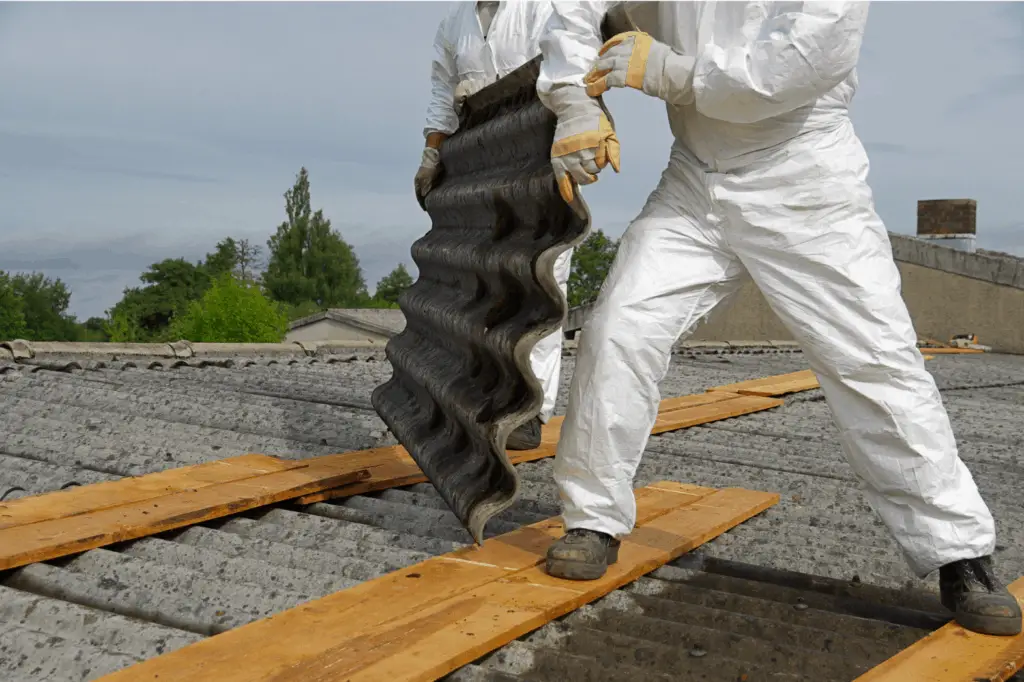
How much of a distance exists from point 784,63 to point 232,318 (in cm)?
2234

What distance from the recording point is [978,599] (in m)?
2.06

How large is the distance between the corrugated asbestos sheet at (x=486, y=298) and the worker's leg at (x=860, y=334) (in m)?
0.45

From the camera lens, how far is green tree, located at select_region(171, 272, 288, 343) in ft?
76.3

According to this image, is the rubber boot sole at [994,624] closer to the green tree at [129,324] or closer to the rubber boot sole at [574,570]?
the rubber boot sole at [574,570]

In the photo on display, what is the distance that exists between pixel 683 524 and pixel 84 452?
6.32ft

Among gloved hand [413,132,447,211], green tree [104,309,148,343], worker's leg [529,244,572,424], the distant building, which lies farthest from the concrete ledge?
green tree [104,309,148,343]

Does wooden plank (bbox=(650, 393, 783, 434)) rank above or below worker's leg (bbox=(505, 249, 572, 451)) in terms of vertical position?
below

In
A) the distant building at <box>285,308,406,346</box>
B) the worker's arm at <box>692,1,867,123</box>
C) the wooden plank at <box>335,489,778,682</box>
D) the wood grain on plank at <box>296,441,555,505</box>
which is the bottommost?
the wooden plank at <box>335,489,778,682</box>

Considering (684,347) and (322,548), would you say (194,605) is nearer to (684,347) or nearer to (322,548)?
(322,548)

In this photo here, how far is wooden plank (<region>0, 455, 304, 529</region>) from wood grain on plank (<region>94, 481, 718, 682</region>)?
879 mm

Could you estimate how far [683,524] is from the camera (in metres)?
2.62

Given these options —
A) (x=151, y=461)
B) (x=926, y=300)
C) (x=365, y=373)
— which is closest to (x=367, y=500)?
(x=151, y=461)

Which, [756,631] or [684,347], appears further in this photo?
[684,347]

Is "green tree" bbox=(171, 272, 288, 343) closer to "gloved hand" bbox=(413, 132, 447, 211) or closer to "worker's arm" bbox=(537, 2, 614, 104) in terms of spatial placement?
"gloved hand" bbox=(413, 132, 447, 211)
